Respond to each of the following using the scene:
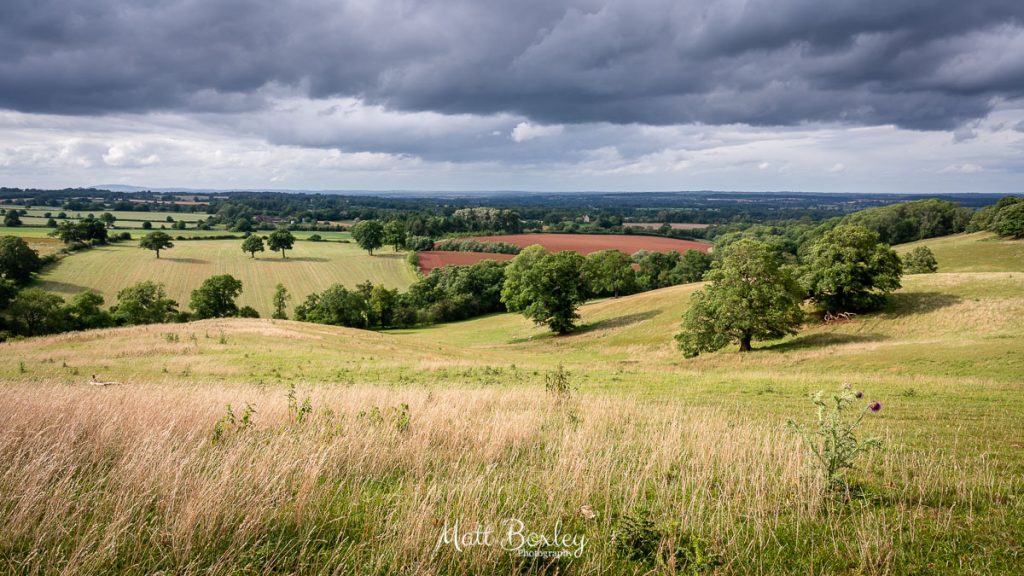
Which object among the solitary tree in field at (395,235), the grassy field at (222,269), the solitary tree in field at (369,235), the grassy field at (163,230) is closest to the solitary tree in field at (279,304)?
the grassy field at (222,269)

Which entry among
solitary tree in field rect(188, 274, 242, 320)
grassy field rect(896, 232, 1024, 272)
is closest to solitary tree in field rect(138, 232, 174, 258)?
solitary tree in field rect(188, 274, 242, 320)

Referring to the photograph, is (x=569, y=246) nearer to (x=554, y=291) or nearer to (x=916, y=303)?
(x=554, y=291)

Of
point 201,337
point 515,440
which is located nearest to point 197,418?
point 515,440

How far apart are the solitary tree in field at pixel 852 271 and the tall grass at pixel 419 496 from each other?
1455 inches

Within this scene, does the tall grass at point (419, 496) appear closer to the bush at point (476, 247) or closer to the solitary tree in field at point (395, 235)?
the bush at point (476, 247)

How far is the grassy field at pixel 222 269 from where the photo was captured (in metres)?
85.9

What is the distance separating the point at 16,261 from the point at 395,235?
74.7m

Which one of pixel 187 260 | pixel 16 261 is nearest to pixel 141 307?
pixel 16 261

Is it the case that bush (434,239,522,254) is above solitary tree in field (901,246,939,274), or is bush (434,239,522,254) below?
below

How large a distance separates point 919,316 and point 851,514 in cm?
4221

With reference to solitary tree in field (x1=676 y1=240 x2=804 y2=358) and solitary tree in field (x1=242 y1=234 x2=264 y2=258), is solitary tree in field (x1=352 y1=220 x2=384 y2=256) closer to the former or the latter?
solitary tree in field (x1=242 y1=234 x2=264 y2=258)

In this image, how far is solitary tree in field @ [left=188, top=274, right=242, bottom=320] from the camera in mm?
78625

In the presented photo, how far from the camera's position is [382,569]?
4.29 m

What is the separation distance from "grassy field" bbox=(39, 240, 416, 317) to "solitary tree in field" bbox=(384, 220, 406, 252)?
6.32 m
